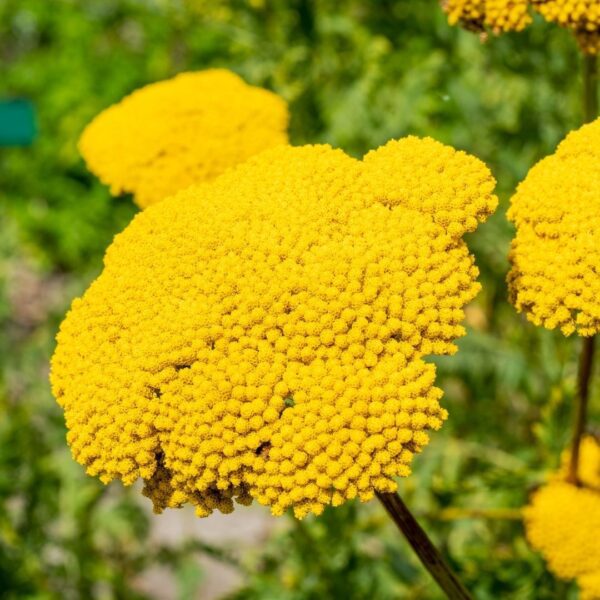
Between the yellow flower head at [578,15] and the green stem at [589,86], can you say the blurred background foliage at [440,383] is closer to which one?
the green stem at [589,86]

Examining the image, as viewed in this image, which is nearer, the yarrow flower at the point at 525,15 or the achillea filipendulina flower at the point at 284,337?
the achillea filipendulina flower at the point at 284,337

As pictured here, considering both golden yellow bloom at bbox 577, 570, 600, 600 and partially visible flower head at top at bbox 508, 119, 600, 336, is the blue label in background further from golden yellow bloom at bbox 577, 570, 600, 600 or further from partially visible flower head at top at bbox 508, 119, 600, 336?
golden yellow bloom at bbox 577, 570, 600, 600

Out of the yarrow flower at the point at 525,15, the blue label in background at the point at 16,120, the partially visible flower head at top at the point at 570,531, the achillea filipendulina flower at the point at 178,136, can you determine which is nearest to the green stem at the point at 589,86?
the yarrow flower at the point at 525,15

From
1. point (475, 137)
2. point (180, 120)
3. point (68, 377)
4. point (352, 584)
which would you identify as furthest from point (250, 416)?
point (475, 137)

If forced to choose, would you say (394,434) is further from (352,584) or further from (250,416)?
(352,584)

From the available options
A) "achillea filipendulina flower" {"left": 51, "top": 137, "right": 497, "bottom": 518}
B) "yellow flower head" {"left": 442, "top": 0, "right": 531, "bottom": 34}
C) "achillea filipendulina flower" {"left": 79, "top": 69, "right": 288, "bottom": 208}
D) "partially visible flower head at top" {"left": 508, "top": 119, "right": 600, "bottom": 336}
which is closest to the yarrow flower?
"yellow flower head" {"left": 442, "top": 0, "right": 531, "bottom": 34}
